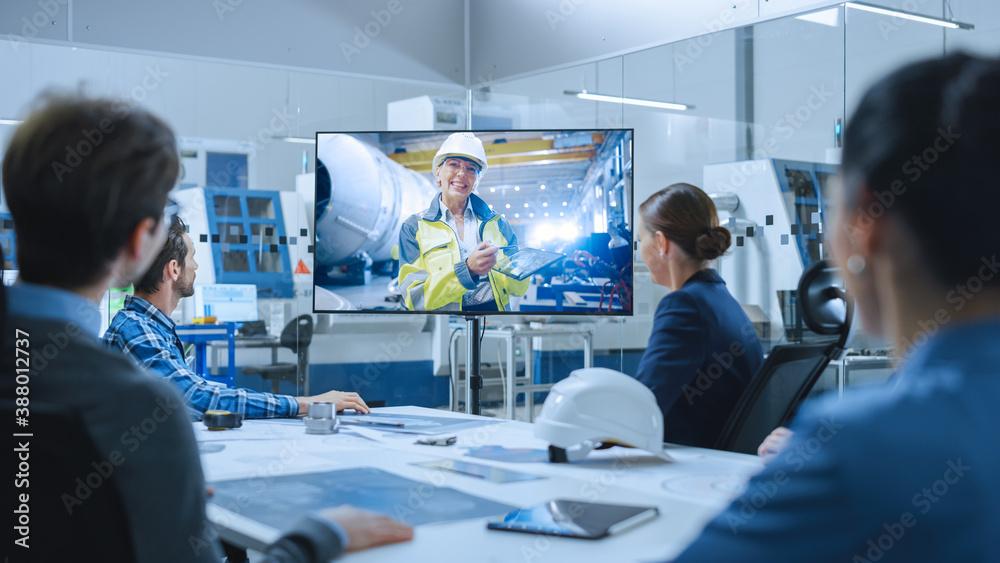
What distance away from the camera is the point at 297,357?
567 centimetres

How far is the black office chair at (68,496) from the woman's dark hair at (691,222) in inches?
73.2

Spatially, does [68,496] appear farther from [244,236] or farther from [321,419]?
[244,236]

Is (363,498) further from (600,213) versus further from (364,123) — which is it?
(364,123)

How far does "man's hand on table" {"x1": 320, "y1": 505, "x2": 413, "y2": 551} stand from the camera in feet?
4.05

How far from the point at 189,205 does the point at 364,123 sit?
1268mm

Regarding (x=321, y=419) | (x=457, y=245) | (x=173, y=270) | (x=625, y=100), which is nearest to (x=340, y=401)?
(x=321, y=419)

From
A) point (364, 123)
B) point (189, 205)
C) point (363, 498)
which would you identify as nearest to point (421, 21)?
point (364, 123)

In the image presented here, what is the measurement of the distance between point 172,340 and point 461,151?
6.20 feet
